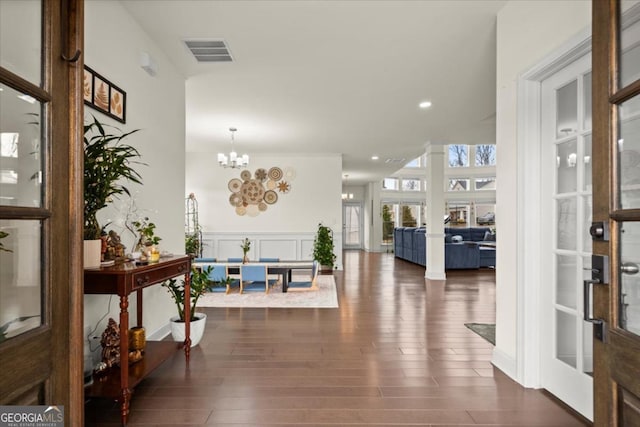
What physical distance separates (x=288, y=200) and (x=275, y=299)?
342 centimetres

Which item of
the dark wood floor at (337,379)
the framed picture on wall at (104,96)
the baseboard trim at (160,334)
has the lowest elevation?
the dark wood floor at (337,379)

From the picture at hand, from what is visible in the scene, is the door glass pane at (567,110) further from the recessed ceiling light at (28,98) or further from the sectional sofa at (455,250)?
the sectional sofa at (455,250)

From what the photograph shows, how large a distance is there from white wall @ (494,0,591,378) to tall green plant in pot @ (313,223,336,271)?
516 cm

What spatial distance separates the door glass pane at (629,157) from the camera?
1078 millimetres

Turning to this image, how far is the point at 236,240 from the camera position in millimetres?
8148

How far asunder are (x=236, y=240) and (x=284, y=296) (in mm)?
3214

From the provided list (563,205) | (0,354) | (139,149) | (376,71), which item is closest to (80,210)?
(0,354)

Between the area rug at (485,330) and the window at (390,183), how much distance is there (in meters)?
10.1

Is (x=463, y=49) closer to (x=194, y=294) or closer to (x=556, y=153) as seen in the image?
(x=556, y=153)

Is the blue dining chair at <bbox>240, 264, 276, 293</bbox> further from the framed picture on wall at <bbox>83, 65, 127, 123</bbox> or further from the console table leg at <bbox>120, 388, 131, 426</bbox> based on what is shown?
the console table leg at <bbox>120, 388, 131, 426</bbox>

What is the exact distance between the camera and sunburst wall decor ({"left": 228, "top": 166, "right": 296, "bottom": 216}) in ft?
26.7

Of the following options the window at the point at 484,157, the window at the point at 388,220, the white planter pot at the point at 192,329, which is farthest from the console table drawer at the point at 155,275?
the window at the point at 484,157

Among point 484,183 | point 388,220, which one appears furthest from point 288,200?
point 484,183

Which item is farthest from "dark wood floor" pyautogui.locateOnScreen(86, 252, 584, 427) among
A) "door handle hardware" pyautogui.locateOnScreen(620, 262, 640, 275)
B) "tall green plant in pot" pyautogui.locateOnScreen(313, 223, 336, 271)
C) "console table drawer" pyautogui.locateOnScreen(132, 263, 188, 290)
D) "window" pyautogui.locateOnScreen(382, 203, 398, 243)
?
"window" pyautogui.locateOnScreen(382, 203, 398, 243)
